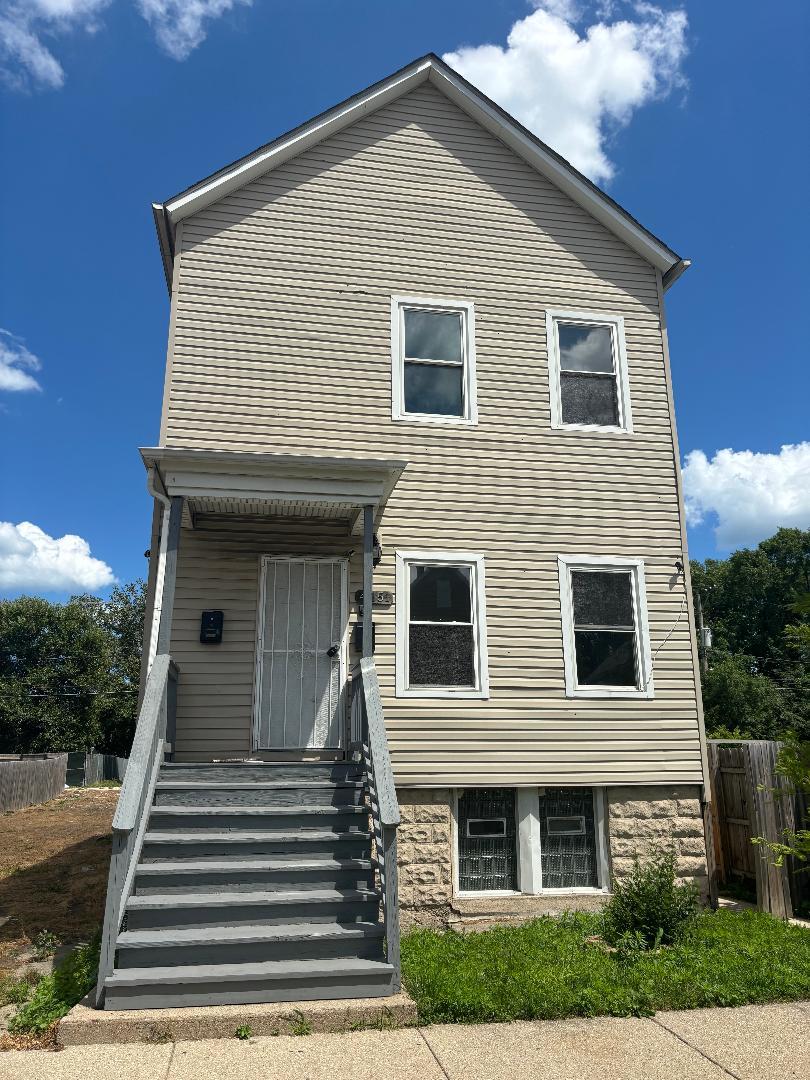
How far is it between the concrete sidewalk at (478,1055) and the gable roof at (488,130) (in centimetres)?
782

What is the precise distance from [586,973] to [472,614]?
3584 mm

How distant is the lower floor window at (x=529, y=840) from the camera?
25.5 ft

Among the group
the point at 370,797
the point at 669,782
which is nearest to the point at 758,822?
the point at 669,782

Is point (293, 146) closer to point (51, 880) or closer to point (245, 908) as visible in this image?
point (245, 908)

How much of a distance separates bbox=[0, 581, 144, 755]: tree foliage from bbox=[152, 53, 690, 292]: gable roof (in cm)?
3675

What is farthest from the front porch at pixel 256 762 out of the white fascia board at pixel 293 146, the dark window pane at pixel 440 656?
the white fascia board at pixel 293 146

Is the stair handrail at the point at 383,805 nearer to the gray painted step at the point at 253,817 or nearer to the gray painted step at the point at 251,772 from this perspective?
the gray painted step at the point at 253,817

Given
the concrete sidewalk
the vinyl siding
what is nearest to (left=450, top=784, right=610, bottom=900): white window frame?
the vinyl siding

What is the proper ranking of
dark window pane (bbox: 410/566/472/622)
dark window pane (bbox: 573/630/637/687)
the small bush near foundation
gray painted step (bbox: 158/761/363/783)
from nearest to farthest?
the small bush near foundation, gray painted step (bbox: 158/761/363/783), dark window pane (bbox: 410/566/472/622), dark window pane (bbox: 573/630/637/687)

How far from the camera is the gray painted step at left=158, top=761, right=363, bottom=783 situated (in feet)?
21.6

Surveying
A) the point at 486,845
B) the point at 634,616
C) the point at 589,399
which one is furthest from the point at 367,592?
the point at 589,399

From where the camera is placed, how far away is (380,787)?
5.57 m

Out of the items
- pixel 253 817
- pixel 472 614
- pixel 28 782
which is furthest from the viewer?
pixel 28 782

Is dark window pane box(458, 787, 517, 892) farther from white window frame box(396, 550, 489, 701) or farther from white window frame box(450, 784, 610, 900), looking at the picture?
white window frame box(396, 550, 489, 701)
